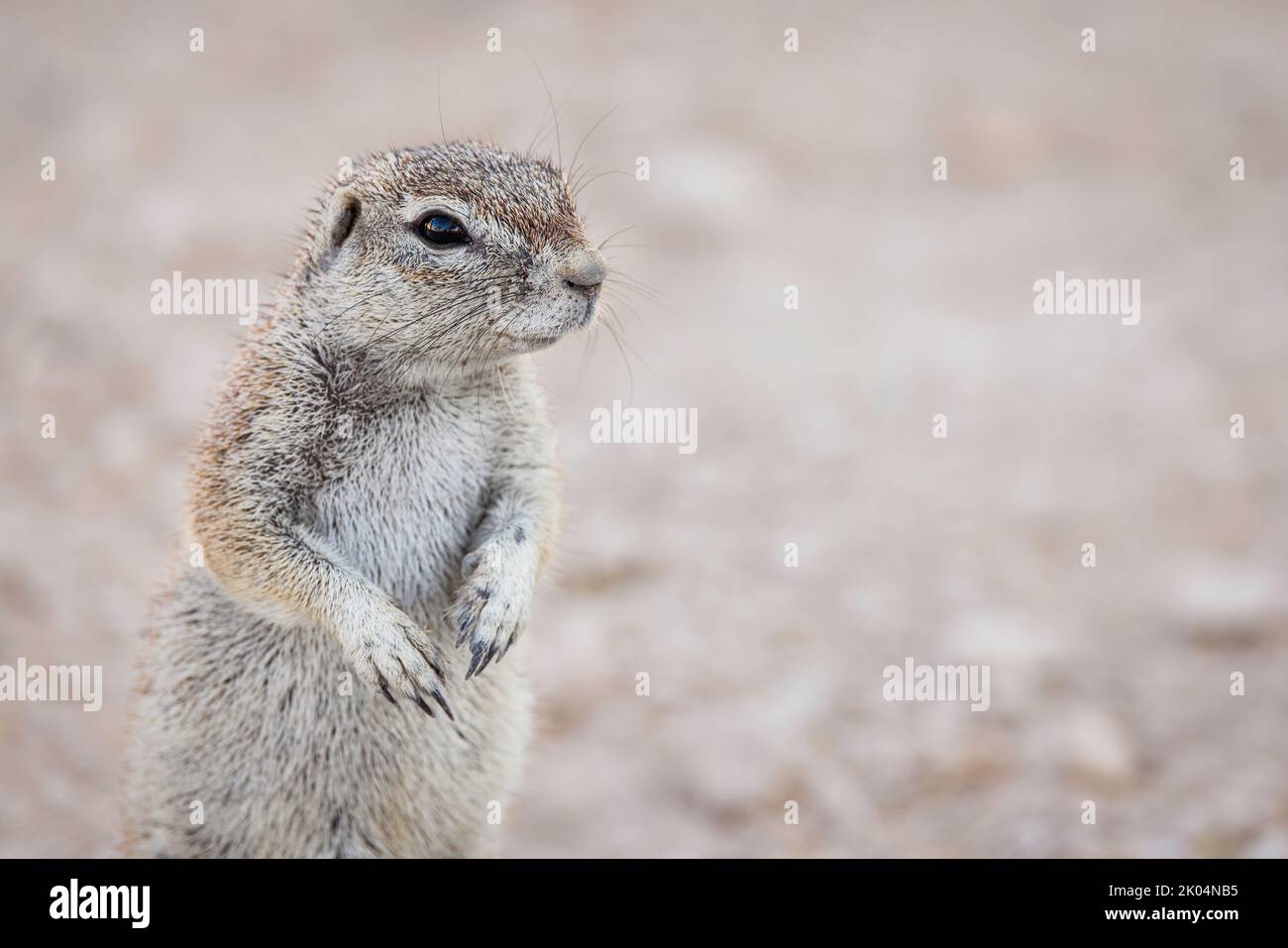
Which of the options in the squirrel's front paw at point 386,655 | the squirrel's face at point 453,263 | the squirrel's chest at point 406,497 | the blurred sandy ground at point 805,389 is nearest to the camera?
the squirrel's front paw at point 386,655

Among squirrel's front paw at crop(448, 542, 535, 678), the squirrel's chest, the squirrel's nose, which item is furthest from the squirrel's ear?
squirrel's front paw at crop(448, 542, 535, 678)

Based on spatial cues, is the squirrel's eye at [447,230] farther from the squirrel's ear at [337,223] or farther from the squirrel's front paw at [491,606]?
the squirrel's front paw at [491,606]

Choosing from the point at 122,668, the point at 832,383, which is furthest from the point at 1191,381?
the point at 122,668

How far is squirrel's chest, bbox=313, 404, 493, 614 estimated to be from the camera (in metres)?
3.71

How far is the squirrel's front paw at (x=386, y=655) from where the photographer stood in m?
3.38

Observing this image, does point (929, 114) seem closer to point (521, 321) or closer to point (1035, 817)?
point (1035, 817)

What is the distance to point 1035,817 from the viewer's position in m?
5.37

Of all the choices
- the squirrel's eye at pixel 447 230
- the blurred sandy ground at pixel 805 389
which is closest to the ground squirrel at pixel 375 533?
the squirrel's eye at pixel 447 230

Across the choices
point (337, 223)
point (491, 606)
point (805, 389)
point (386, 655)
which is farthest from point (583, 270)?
point (805, 389)

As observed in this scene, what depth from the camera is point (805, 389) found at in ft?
26.1

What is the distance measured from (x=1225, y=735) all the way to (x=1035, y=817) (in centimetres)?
100

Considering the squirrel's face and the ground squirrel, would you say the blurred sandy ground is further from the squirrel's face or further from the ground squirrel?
the squirrel's face

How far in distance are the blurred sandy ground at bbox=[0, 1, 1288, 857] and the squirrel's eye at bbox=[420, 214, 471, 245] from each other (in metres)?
1.14
